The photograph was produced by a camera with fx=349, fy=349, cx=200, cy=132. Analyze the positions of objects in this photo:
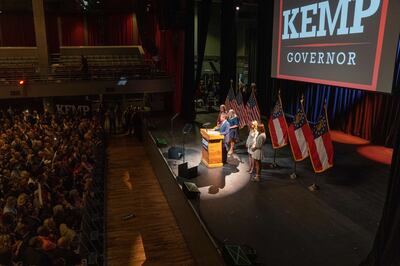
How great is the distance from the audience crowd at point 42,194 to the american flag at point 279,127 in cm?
441

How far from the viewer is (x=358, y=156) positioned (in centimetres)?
907

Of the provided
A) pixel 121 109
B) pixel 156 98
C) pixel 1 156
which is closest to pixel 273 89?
pixel 156 98

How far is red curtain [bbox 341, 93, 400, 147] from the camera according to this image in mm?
10000

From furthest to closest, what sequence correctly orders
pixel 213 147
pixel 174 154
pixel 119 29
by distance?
pixel 119 29
pixel 174 154
pixel 213 147

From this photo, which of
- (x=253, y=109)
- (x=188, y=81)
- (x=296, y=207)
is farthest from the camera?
(x=188, y=81)

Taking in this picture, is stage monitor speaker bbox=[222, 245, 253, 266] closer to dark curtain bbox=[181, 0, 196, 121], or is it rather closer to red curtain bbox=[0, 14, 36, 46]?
dark curtain bbox=[181, 0, 196, 121]

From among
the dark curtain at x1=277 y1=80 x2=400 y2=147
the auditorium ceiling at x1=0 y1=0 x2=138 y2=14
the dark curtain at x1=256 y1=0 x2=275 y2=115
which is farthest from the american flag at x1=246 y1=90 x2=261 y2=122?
the auditorium ceiling at x1=0 y1=0 x2=138 y2=14

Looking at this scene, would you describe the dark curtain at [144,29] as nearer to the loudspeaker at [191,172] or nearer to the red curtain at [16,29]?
the red curtain at [16,29]

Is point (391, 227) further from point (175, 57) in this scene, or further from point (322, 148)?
point (175, 57)

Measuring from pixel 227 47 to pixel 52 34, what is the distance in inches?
520

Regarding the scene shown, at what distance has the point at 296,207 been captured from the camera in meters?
6.21

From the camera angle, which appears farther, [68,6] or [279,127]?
[68,6]

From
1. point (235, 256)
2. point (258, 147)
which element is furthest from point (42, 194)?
point (258, 147)

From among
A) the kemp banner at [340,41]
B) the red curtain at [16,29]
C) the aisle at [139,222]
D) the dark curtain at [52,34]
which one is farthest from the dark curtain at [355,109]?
the red curtain at [16,29]
